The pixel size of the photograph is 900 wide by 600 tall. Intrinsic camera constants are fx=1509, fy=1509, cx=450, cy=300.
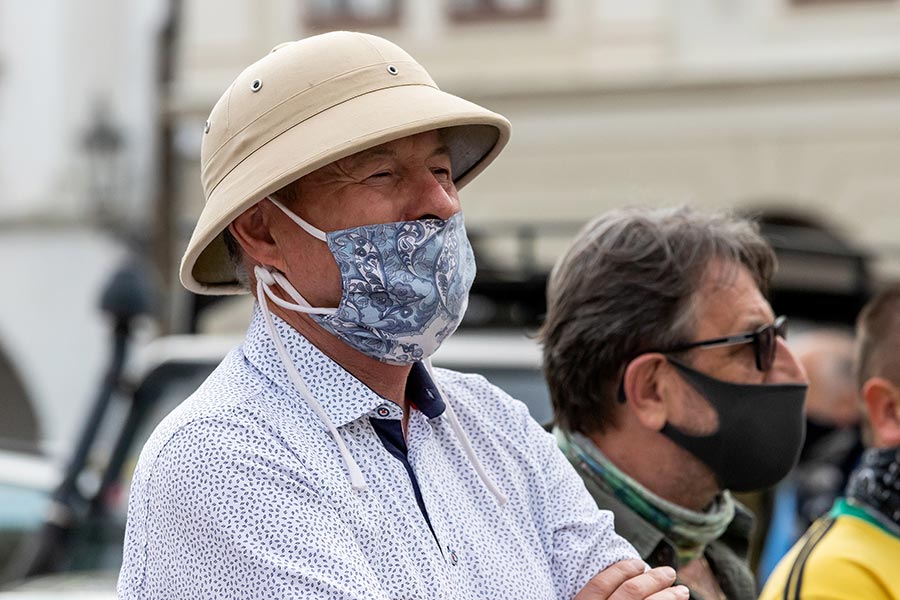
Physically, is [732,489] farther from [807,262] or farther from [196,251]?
[807,262]

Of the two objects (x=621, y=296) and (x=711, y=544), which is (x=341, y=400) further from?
(x=711, y=544)

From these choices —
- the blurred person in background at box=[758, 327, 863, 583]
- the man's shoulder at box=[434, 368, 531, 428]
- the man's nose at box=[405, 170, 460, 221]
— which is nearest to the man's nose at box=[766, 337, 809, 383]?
the man's shoulder at box=[434, 368, 531, 428]

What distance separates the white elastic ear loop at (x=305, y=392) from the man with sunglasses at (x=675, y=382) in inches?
36.8

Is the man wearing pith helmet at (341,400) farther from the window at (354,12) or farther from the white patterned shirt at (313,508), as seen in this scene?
the window at (354,12)

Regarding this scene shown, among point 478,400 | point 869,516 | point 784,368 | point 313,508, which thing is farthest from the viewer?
point 869,516

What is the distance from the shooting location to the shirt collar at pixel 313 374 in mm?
2227

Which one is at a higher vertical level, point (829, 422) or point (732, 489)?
point (732, 489)

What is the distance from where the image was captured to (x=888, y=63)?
16375 mm

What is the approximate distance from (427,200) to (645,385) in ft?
3.04

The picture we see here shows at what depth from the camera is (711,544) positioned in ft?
10.6

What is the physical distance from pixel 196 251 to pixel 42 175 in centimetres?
1755

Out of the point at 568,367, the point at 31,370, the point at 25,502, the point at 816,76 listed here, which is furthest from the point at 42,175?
the point at 568,367

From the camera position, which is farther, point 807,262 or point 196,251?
point 807,262

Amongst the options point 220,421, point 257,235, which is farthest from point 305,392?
point 257,235
